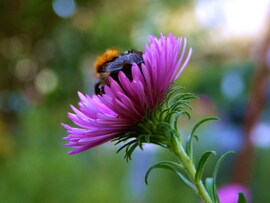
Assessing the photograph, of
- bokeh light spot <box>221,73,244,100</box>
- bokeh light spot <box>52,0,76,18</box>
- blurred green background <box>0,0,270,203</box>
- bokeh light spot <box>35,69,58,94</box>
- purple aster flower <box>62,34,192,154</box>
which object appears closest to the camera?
purple aster flower <box>62,34,192,154</box>

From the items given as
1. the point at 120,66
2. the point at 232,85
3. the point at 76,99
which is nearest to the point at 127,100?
the point at 120,66

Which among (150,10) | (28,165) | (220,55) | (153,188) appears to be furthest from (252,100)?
(220,55)

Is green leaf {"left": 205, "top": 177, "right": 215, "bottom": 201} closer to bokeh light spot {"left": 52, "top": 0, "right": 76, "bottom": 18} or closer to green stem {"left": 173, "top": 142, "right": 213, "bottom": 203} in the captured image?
green stem {"left": 173, "top": 142, "right": 213, "bottom": 203}

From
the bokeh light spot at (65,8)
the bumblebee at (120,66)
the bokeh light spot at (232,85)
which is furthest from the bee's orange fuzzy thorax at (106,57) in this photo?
the bokeh light spot at (232,85)

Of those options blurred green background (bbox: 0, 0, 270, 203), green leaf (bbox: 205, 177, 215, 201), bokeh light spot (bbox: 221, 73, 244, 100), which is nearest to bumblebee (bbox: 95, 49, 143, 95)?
green leaf (bbox: 205, 177, 215, 201)

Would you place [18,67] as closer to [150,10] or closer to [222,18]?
[150,10]

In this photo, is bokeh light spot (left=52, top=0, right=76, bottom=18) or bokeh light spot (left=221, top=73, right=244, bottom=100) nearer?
bokeh light spot (left=52, top=0, right=76, bottom=18)
